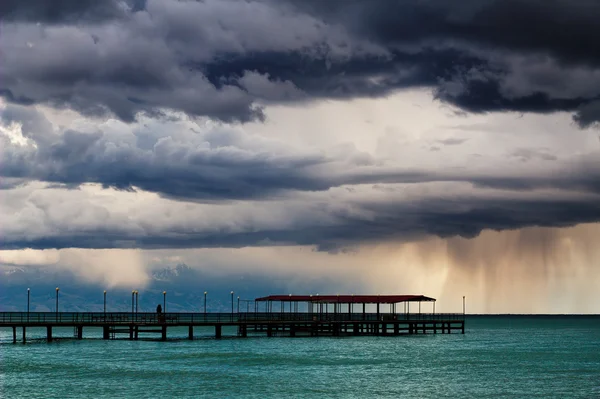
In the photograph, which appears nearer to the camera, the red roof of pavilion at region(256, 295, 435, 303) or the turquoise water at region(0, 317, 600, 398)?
the turquoise water at region(0, 317, 600, 398)

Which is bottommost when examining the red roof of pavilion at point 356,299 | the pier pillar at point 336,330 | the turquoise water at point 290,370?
the turquoise water at point 290,370

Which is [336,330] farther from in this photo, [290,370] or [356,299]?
[290,370]

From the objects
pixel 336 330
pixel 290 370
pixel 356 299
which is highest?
pixel 356 299

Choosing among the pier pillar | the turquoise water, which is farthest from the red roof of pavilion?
the turquoise water

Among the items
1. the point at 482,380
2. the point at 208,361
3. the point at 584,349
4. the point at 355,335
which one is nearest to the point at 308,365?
the point at 208,361

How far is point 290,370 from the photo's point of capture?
281 ft

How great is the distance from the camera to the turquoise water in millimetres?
69500

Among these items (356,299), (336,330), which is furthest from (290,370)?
(356,299)

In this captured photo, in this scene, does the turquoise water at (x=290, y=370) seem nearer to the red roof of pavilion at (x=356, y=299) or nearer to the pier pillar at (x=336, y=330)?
the pier pillar at (x=336, y=330)

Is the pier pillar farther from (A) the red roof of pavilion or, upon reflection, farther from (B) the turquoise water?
(B) the turquoise water

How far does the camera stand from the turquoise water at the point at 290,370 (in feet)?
228

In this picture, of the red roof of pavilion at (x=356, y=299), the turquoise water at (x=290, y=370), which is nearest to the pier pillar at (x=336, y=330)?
the red roof of pavilion at (x=356, y=299)

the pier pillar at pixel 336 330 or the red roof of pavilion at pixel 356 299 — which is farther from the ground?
the red roof of pavilion at pixel 356 299

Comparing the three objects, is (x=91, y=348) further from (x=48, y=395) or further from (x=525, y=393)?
(x=525, y=393)
